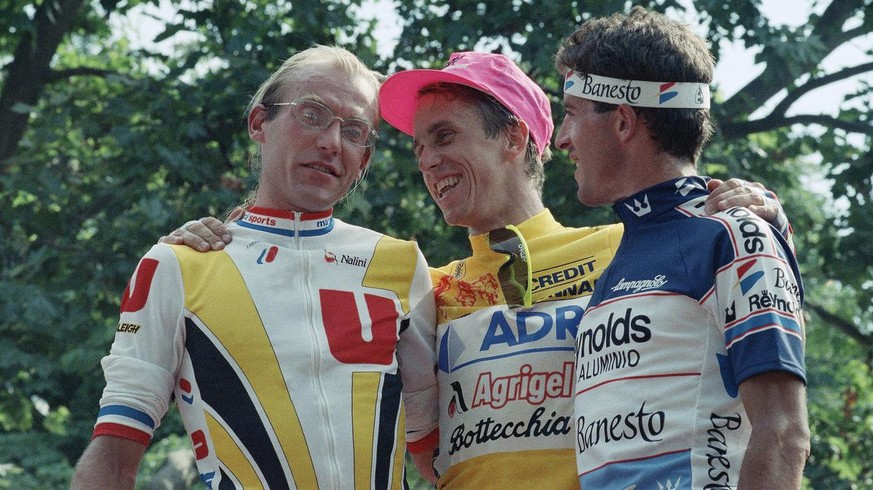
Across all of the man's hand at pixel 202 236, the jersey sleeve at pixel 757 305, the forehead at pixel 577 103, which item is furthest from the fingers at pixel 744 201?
the man's hand at pixel 202 236

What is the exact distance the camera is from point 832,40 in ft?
33.2

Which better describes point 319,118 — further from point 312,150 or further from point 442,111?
point 442,111

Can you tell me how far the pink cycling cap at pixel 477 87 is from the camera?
163 inches

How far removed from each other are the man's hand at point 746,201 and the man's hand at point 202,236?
145 centimetres

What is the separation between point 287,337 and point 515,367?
0.73 meters

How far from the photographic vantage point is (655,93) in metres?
3.34

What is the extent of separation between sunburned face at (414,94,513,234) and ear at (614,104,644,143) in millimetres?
831

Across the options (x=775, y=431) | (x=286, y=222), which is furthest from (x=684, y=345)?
(x=286, y=222)

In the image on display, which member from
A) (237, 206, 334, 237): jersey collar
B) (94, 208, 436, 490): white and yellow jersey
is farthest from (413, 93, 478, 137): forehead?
(94, 208, 436, 490): white and yellow jersey

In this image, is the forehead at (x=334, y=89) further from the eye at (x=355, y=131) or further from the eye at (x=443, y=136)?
the eye at (x=443, y=136)

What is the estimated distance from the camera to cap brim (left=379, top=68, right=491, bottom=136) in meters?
4.12

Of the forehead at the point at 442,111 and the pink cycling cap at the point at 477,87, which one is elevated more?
the pink cycling cap at the point at 477,87

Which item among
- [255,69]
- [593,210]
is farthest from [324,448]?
[255,69]

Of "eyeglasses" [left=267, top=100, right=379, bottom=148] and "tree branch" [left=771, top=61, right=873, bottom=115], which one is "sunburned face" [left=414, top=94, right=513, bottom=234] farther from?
"tree branch" [left=771, top=61, right=873, bottom=115]
